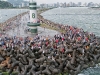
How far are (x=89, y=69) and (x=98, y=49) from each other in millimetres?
4670

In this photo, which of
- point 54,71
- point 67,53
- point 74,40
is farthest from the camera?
point 74,40

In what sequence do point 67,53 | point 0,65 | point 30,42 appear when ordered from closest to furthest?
1. point 0,65
2. point 67,53
3. point 30,42

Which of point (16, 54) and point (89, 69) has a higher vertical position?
point (16, 54)

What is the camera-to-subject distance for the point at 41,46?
2831cm

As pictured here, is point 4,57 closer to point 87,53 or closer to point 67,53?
point 67,53

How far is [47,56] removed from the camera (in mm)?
26406

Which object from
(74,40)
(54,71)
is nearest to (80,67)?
(54,71)

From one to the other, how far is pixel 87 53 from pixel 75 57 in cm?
233

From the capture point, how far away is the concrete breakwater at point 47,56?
81.1ft

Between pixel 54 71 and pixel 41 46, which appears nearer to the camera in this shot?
pixel 54 71

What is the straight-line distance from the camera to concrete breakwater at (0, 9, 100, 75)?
24734 millimetres

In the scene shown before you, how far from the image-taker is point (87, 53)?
28719 mm

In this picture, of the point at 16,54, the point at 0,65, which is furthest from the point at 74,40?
the point at 0,65

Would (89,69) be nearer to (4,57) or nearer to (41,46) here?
(41,46)
